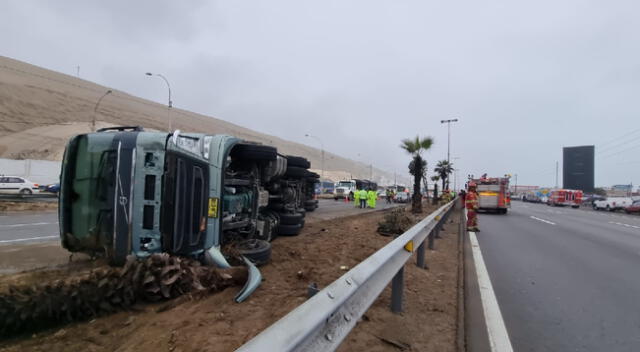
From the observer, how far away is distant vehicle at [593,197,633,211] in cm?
3161

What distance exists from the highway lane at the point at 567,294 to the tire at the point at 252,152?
13.4 ft

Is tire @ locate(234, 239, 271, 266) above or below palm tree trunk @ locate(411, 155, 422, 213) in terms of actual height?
below

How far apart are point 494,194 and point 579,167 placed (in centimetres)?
6775

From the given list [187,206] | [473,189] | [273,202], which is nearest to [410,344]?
[187,206]

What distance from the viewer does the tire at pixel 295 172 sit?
7.59 meters

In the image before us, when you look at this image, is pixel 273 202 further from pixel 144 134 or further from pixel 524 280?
pixel 524 280

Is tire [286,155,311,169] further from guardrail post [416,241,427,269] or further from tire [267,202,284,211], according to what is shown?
guardrail post [416,241,427,269]

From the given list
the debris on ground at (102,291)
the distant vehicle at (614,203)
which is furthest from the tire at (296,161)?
the distant vehicle at (614,203)

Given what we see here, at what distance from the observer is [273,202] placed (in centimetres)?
755

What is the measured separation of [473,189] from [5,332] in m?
12.0

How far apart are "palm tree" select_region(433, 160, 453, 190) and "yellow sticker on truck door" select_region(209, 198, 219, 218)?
4319 centimetres

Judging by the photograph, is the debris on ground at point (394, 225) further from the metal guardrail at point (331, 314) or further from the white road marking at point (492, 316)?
the metal guardrail at point (331, 314)

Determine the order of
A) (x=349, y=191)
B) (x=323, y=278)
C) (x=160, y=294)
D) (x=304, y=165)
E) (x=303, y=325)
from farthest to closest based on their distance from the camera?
(x=349, y=191), (x=304, y=165), (x=323, y=278), (x=160, y=294), (x=303, y=325)

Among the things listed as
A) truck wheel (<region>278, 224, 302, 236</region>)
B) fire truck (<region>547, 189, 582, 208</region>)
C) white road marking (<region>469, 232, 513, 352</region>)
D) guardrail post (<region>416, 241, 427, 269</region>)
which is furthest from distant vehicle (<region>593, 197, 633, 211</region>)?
Result: truck wheel (<region>278, 224, 302, 236</region>)
